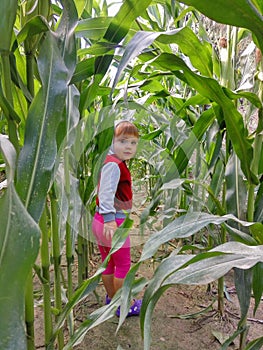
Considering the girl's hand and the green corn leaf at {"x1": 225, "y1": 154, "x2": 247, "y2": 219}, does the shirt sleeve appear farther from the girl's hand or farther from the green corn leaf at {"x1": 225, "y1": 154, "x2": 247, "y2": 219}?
the green corn leaf at {"x1": 225, "y1": 154, "x2": 247, "y2": 219}

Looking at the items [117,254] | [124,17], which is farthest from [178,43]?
[117,254]

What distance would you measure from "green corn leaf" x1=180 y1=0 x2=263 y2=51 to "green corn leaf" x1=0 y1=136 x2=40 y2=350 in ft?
0.88

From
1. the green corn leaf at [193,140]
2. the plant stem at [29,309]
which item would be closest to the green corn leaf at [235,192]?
the green corn leaf at [193,140]

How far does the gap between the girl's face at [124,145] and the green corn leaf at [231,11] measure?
43 centimetres

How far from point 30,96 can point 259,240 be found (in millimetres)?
385

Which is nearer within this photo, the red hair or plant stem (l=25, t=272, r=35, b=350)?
plant stem (l=25, t=272, r=35, b=350)

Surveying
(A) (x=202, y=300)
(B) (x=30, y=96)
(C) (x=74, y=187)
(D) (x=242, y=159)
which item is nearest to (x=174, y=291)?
(A) (x=202, y=300)

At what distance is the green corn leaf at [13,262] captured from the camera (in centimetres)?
23

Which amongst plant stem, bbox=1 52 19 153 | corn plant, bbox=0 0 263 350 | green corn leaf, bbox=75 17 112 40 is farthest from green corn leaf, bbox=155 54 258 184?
plant stem, bbox=1 52 19 153

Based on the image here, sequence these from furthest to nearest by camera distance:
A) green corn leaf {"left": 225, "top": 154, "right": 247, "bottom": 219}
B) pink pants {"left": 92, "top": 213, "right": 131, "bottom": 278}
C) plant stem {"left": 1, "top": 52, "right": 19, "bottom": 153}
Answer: pink pants {"left": 92, "top": 213, "right": 131, "bottom": 278}, green corn leaf {"left": 225, "top": 154, "right": 247, "bottom": 219}, plant stem {"left": 1, "top": 52, "right": 19, "bottom": 153}

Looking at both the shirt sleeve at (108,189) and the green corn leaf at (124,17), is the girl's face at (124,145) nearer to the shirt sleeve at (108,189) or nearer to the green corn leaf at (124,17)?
the shirt sleeve at (108,189)

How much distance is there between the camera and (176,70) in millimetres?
574

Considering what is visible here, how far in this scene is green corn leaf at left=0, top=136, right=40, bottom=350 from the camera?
0.23 meters

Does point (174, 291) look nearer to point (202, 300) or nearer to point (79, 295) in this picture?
point (202, 300)
